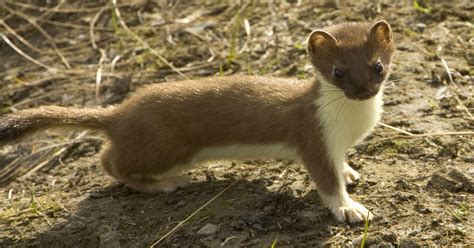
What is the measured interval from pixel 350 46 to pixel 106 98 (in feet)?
8.49

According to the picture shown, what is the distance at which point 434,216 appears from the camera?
4.05 meters

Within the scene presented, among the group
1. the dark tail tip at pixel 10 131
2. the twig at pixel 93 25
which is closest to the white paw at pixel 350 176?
the dark tail tip at pixel 10 131

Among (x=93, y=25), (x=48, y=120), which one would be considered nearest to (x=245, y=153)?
(x=48, y=120)

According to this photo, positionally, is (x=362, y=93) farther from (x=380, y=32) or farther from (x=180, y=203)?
(x=180, y=203)

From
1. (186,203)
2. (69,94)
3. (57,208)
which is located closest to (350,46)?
(186,203)

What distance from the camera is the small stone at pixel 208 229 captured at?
4238 millimetres

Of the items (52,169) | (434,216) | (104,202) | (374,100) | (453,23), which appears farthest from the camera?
(453,23)

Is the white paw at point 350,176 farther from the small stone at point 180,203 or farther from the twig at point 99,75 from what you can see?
the twig at point 99,75

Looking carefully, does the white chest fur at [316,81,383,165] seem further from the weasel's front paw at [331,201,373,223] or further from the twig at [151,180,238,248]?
the twig at [151,180,238,248]

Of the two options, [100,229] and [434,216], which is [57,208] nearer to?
[100,229]

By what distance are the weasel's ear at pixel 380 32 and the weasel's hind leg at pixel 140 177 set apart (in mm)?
1504

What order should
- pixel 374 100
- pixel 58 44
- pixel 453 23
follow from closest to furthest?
pixel 374 100 < pixel 453 23 < pixel 58 44

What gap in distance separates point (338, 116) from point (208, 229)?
959 millimetres

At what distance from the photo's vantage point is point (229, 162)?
5074mm
